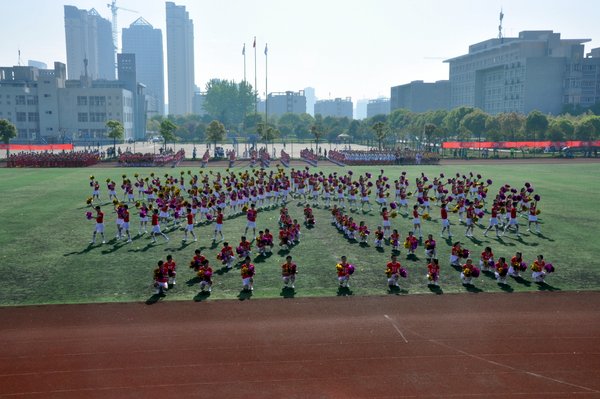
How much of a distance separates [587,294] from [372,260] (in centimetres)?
778

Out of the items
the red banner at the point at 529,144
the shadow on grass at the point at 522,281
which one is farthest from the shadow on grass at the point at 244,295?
the red banner at the point at 529,144

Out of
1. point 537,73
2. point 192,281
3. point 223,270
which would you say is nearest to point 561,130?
point 537,73

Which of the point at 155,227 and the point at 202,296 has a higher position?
the point at 155,227

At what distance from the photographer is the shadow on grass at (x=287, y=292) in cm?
1691

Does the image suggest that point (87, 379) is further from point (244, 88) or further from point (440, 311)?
point (244, 88)

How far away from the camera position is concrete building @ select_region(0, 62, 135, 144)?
378 feet

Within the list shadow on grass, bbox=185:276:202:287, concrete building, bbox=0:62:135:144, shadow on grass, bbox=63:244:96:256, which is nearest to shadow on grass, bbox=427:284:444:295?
shadow on grass, bbox=185:276:202:287

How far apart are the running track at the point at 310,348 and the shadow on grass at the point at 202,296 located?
0.39 m

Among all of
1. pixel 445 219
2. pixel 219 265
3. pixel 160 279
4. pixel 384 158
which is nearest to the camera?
pixel 160 279

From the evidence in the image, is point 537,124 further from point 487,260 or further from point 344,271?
point 344,271

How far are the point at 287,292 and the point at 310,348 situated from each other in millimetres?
4193

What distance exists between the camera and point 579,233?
1017 inches

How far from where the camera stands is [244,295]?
16.9 meters

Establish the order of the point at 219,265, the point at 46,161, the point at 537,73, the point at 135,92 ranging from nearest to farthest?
the point at 219,265 < the point at 46,161 < the point at 537,73 < the point at 135,92
